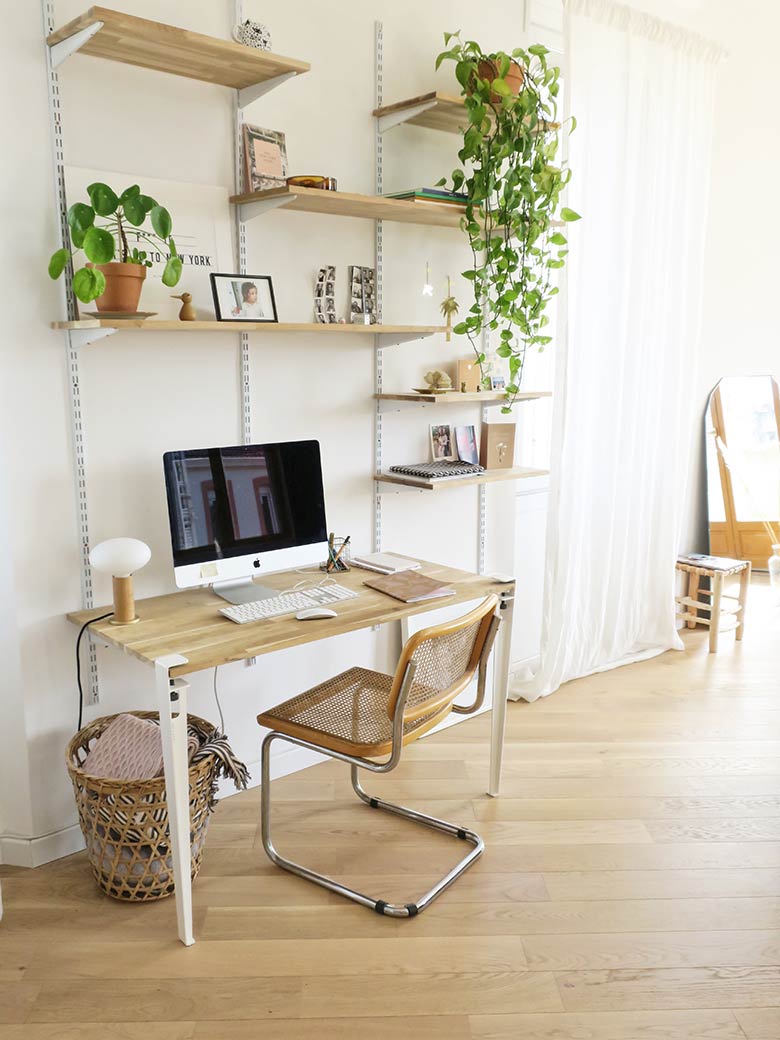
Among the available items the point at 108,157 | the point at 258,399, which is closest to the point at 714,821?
the point at 258,399

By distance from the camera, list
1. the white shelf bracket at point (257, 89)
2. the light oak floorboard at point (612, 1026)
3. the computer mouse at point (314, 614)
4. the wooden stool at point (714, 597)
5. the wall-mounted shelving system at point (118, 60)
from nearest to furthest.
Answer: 1. the light oak floorboard at point (612, 1026)
2. the wall-mounted shelving system at point (118, 60)
3. the computer mouse at point (314, 614)
4. the white shelf bracket at point (257, 89)
5. the wooden stool at point (714, 597)

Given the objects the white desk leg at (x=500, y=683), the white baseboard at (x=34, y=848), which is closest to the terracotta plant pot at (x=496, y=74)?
the white desk leg at (x=500, y=683)

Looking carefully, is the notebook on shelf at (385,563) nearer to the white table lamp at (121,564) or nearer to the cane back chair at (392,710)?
the cane back chair at (392,710)

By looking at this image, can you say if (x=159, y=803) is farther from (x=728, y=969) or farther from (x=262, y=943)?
(x=728, y=969)

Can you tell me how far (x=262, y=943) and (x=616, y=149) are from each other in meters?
3.10

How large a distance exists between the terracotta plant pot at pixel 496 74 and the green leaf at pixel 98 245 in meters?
1.38

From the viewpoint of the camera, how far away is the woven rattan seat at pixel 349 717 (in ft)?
7.55

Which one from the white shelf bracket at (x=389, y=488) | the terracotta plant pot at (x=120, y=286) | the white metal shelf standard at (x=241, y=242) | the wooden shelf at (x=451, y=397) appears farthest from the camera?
the white shelf bracket at (x=389, y=488)

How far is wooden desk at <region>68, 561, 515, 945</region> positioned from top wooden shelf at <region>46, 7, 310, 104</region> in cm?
139

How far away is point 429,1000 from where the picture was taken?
1.99 meters

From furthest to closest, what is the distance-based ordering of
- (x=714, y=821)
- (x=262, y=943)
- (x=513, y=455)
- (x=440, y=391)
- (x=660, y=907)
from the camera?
(x=513, y=455) < (x=440, y=391) < (x=714, y=821) < (x=660, y=907) < (x=262, y=943)

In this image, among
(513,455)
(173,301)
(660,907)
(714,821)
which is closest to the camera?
(660,907)

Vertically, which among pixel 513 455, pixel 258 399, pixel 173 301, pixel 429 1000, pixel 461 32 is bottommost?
pixel 429 1000

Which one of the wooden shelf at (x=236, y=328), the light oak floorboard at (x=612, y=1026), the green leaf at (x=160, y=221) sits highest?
the green leaf at (x=160, y=221)
